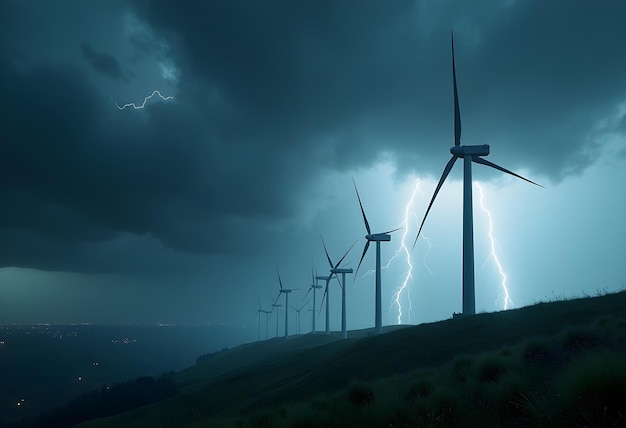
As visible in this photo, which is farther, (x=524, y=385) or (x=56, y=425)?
(x=56, y=425)

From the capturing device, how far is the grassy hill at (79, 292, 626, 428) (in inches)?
331

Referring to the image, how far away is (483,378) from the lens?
16000mm

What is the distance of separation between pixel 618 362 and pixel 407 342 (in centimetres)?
3687

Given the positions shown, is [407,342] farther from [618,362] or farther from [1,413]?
[1,413]

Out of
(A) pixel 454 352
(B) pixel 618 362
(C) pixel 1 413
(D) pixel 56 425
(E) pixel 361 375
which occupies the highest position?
(B) pixel 618 362

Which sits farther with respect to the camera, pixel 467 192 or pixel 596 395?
pixel 467 192

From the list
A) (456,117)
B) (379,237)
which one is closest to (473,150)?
(456,117)

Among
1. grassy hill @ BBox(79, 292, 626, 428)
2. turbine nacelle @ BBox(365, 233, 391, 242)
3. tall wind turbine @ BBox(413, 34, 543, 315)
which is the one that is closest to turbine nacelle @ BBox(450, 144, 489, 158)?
A: tall wind turbine @ BBox(413, 34, 543, 315)

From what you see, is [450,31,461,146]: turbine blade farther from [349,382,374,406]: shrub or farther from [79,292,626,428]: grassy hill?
[349,382,374,406]: shrub

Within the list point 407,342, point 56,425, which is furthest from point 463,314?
point 56,425

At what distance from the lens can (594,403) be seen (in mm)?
7957

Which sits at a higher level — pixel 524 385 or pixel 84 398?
pixel 524 385

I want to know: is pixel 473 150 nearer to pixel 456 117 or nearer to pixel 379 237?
pixel 456 117

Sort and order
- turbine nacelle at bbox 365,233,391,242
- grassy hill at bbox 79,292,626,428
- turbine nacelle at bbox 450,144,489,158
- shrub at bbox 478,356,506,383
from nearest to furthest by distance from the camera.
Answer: grassy hill at bbox 79,292,626,428 → shrub at bbox 478,356,506,383 → turbine nacelle at bbox 450,144,489,158 → turbine nacelle at bbox 365,233,391,242
